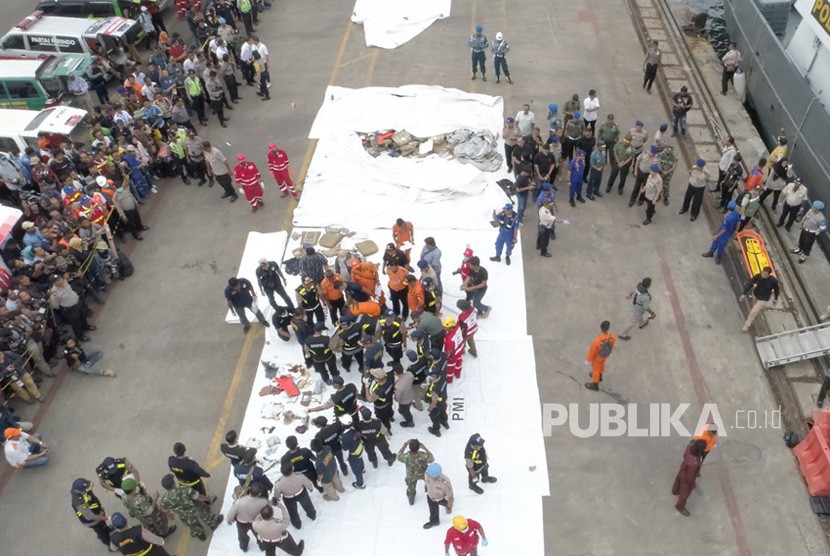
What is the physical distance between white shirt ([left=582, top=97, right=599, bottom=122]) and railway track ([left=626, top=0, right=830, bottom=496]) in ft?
8.70

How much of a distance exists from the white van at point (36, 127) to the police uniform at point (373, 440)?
482 inches

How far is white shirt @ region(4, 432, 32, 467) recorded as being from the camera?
35.1 ft

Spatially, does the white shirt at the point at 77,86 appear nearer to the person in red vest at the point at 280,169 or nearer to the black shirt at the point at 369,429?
the person in red vest at the point at 280,169

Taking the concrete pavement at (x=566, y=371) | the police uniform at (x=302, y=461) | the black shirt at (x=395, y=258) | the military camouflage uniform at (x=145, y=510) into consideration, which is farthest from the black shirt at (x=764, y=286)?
the military camouflage uniform at (x=145, y=510)

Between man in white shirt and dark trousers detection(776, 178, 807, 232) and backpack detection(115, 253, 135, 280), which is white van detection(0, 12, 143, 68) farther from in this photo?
man in white shirt and dark trousers detection(776, 178, 807, 232)

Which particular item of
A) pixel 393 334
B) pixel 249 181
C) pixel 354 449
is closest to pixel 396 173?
pixel 249 181

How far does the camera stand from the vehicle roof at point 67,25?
2066 cm

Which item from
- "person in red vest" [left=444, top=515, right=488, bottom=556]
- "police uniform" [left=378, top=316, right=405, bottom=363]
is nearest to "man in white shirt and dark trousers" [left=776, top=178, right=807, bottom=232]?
"police uniform" [left=378, top=316, right=405, bottom=363]

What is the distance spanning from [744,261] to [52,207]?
1496 cm

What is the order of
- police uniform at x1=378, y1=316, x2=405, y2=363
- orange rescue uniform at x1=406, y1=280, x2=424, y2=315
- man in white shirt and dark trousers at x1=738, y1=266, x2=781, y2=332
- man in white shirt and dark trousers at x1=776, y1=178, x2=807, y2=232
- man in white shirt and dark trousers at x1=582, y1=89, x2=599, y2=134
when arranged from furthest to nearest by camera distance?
man in white shirt and dark trousers at x1=582, y1=89, x2=599, y2=134
man in white shirt and dark trousers at x1=776, y1=178, x2=807, y2=232
man in white shirt and dark trousers at x1=738, y1=266, x2=781, y2=332
orange rescue uniform at x1=406, y1=280, x2=424, y2=315
police uniform at x1=378, y1=316, x2=405, y2=363

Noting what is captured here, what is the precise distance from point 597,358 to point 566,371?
1.12 metres

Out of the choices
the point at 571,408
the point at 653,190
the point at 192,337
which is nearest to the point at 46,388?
the point at 192,337

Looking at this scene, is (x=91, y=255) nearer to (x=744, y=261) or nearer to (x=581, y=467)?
(x=581, y=467)

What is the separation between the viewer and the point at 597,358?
11297 mm
